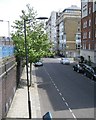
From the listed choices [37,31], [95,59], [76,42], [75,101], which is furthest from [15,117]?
[76,42]

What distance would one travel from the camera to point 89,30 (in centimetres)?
6378

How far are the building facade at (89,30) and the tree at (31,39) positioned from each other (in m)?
28.8

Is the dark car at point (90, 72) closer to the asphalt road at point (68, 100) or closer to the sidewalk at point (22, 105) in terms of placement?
A: the asphalt road at point (68, 100)

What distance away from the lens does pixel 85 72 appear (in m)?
41.4

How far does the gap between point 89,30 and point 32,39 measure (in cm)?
3421

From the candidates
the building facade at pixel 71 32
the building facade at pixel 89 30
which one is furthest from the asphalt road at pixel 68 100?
the building facade at pixel 71 32

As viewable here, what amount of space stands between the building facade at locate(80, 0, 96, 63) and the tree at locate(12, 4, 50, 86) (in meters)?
28.8

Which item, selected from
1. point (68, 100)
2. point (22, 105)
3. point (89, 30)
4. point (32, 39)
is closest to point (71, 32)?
point (89, 30)

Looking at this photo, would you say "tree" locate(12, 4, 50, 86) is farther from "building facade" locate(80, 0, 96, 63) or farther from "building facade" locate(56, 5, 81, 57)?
"building facade" locate(56, 5, 81, 57)

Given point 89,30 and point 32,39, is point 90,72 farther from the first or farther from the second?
point 89,30

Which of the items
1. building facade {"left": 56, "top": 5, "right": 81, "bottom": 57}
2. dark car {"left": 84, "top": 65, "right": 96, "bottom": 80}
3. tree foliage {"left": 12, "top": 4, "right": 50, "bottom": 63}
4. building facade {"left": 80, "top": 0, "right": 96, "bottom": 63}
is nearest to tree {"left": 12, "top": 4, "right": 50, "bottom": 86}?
tree foliage {"left": 12, "top": 4, "right": 50, "bottom": 63}

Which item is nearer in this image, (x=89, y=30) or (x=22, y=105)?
(x=22, y=105)

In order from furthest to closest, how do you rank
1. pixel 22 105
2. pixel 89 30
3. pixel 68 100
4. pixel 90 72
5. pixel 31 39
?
pixel 89 30
pixel 90 72
pixel 31 39
pixel 68 100
pixel 22 105

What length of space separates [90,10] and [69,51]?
109 ft
